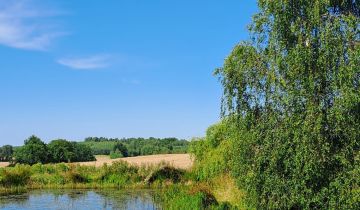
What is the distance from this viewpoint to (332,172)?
20500 mm

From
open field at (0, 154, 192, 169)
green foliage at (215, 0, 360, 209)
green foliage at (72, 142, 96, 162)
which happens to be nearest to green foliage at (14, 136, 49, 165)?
open field at (0, 154, 192, 169)

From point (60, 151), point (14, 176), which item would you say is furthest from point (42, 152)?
point (14, 176)

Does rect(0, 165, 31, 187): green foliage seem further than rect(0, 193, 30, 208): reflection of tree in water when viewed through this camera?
Yes

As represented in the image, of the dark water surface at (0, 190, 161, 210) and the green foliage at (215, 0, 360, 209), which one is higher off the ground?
the green foliage at (215, 0, 360, 209)

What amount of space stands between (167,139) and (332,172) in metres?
112

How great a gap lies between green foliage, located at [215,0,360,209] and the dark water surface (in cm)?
874

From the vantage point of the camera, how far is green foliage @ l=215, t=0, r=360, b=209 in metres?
20.0

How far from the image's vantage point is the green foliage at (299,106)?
20047 millimetres

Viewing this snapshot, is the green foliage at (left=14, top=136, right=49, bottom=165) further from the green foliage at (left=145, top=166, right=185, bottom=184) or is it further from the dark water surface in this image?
the dark water surface

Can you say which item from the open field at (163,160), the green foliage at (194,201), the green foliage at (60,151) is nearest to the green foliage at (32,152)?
the green foliage at (60,151)

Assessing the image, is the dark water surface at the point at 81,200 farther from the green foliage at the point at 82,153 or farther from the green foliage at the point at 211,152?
the green foliage at the point at 82,153

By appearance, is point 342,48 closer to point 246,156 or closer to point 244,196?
point 246,156

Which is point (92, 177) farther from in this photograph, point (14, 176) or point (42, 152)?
point (42, 152)

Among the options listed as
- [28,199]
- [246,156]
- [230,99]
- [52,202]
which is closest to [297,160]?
[246,156]
